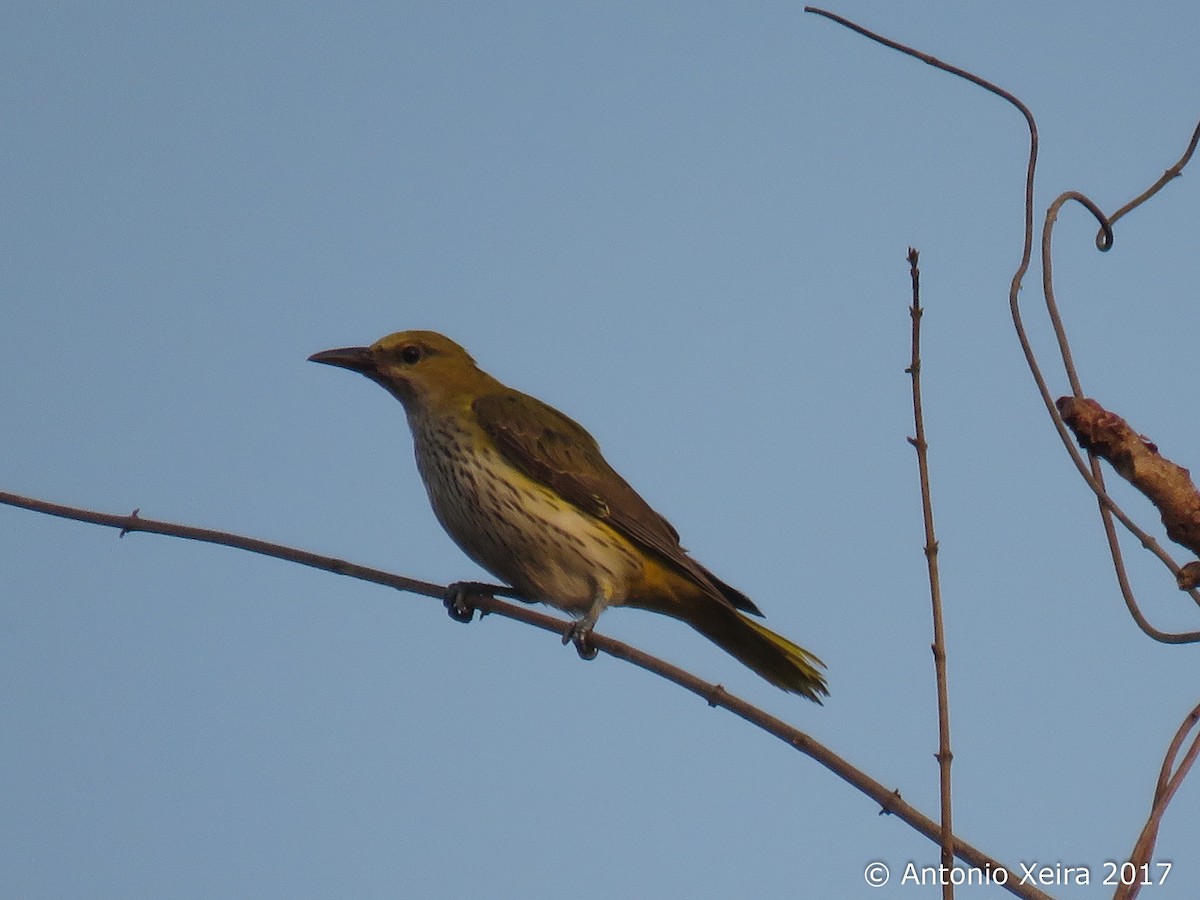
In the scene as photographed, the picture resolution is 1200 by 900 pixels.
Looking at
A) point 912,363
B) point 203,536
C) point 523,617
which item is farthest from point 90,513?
point 912,363

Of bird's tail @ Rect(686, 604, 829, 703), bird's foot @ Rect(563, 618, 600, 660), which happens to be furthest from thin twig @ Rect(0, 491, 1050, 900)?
bird's tail @ Rect(686, 604, 829, 703)

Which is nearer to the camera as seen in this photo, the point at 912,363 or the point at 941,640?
the point at 941,640

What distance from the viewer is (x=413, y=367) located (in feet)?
20.0

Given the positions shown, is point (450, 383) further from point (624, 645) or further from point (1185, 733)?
point (1185, 733)

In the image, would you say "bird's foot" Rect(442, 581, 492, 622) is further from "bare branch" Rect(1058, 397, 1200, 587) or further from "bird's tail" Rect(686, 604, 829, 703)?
"bare branch" Rect(1058, 397, 1200, 587)

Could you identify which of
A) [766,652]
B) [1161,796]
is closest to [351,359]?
[766,652]

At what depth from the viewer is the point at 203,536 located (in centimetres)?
329

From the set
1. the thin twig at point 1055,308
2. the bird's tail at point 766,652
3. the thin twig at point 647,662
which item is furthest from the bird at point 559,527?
the thin twig at point 1055,308

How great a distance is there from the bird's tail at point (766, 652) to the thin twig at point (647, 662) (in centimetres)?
154

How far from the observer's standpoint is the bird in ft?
17.5

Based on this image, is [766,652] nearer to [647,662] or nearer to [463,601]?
[463,601]

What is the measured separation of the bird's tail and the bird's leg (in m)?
0.44

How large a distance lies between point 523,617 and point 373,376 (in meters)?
2.53

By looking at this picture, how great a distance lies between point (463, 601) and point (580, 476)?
0.75m
